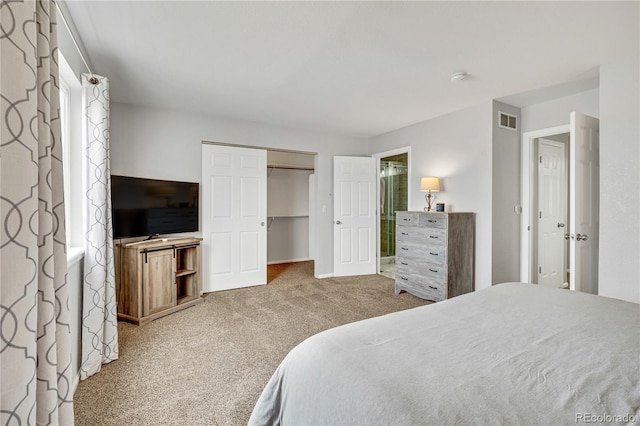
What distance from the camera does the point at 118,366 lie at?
7.06 feet

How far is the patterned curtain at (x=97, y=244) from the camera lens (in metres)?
2.05

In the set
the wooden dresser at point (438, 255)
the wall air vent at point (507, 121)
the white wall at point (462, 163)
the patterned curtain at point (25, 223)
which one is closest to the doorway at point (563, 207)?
the wall air vent at point (507, 121)

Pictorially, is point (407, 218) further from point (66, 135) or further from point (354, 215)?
point (66, 135)

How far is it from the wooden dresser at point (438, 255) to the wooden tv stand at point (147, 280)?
2.74m

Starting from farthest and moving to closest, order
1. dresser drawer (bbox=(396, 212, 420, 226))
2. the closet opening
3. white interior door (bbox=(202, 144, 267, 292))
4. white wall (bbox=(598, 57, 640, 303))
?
the closet opening < white interior door (bbox=(202, 144, 267, 292)) < dresser drawer (bbox=(396, 212, 420, 226)) < white wall (bbox=(598, 57, 640, 303))

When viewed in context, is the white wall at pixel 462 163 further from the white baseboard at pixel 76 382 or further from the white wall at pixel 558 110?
the white baseboard at pixel 76 382

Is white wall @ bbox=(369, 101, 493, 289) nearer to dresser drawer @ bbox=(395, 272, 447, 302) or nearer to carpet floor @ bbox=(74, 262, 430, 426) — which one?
dresser drawer @ bbox=(395, 272, 447, 302)

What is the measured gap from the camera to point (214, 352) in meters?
2.35

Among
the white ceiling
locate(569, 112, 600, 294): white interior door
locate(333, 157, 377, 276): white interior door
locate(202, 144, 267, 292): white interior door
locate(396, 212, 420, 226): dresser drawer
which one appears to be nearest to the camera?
the white ceiling

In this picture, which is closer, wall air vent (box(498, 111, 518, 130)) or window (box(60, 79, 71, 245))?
window (box(60, 79, 71, 245))

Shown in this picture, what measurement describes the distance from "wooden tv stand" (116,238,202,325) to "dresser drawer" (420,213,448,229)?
2.84 meters

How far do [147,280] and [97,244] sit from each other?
36.8 inches

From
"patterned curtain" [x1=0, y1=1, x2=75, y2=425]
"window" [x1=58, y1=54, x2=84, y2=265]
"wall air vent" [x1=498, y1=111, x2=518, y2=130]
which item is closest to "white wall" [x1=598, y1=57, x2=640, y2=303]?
"wall air vent" [x1=498, y1=111, x2=518, y2=130]

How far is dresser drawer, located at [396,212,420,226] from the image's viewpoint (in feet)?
12.5
